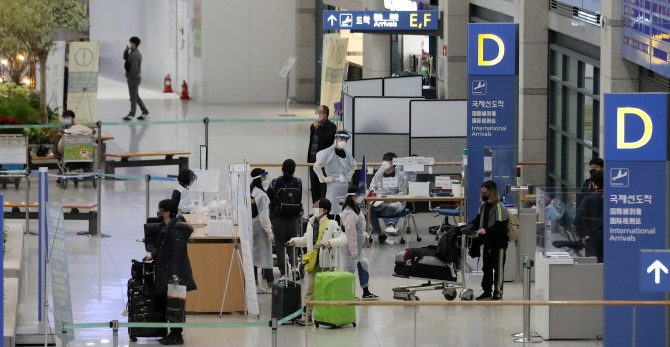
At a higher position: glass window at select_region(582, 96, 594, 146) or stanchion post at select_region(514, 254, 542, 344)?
glass window at select_region(582, 96, 594, 146)

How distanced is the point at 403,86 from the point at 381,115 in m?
2.89

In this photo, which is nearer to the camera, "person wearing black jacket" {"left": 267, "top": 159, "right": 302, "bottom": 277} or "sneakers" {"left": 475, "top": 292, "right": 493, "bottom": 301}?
"sneakers" {"left": 475, "top": 292, "right": 493, "bottom": 301}

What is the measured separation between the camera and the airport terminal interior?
1438 centimetres

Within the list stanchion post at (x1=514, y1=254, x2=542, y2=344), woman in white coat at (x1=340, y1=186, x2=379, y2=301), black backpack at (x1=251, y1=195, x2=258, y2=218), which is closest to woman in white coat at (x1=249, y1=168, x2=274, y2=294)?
black backpack at (x1=251, y1=195, x2=258, y2=218)

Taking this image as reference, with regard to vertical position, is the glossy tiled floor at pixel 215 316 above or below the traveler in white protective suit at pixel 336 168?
below

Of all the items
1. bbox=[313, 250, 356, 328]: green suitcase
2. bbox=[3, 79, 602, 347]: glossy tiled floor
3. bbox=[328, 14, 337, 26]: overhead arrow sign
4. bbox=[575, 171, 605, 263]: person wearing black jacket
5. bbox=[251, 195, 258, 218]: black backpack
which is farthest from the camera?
bbox=[328, 14, 337, 26]: overhead arrow sign

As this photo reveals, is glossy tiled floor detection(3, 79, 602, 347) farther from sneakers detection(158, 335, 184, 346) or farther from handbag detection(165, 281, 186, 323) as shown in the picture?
handbag detection(165, 281, 186, 323)

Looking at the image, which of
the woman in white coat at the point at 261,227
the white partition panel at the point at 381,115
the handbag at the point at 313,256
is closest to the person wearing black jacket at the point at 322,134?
the white partition panel at the point at 381,115

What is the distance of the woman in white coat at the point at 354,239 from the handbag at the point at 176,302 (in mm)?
1996

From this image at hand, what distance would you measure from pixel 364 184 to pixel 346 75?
15.3 meters

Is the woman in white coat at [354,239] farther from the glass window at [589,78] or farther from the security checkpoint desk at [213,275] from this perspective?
the glass window at [589,78]

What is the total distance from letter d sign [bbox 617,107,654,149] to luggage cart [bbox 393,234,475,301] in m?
3.44

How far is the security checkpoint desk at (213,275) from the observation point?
15820mm

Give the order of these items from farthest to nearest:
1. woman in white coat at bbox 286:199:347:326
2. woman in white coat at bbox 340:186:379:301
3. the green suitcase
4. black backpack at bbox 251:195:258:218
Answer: black backpack at bbox 251:195:258:218 < woman in white coat at bbox 340:186:379:301 < woman in white coat at bbox 286:199:347:326 < the green suitcase
